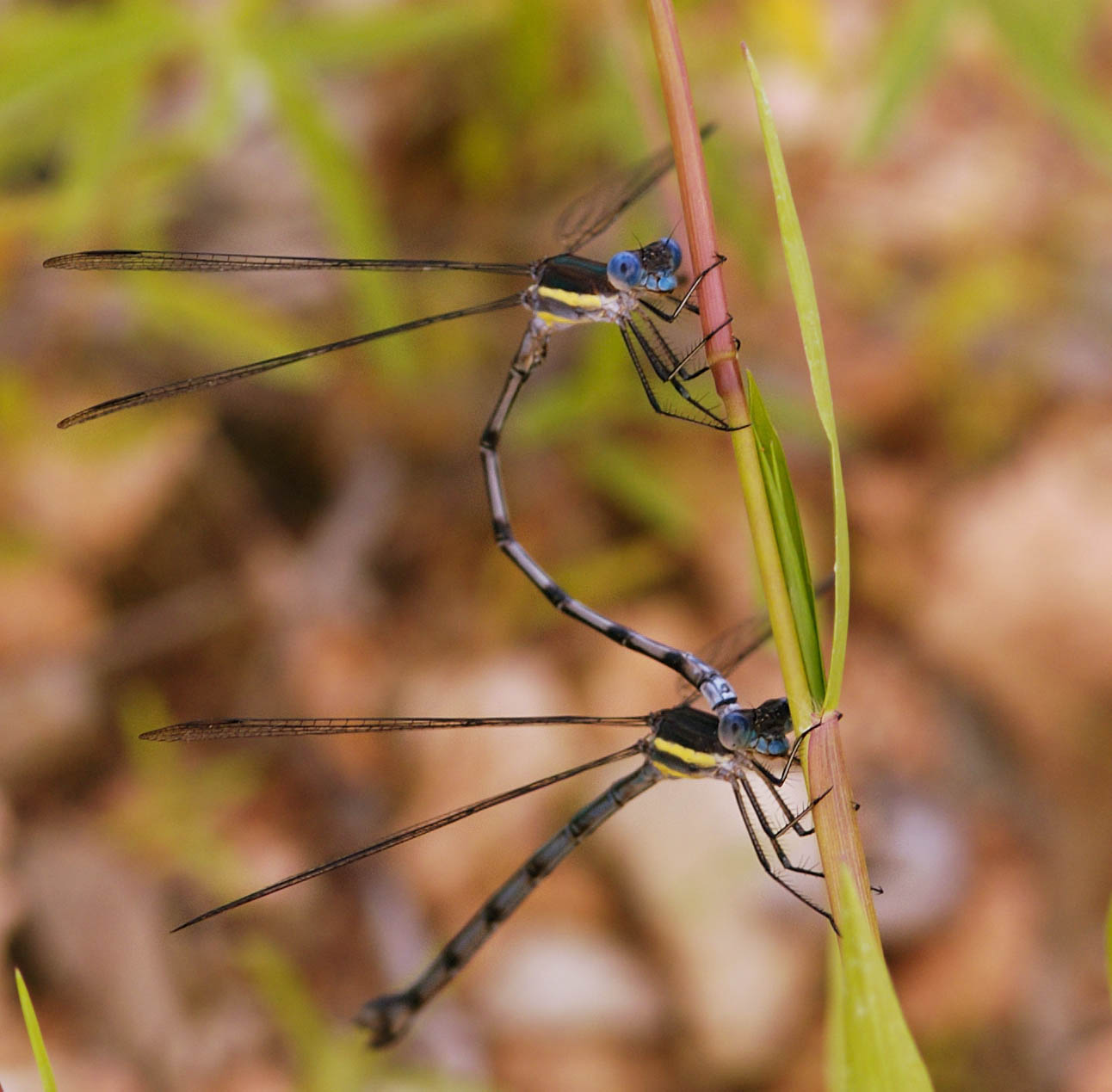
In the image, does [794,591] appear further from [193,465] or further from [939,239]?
[939,239]

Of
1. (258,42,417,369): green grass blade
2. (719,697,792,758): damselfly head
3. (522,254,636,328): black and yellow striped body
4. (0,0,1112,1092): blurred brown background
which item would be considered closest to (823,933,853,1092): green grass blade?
(719,697,792,758): damselfly head

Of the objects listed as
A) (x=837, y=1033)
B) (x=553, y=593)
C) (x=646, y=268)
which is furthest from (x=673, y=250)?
(x=837, y=1033)

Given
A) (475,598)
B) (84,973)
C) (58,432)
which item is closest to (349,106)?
(58,432)

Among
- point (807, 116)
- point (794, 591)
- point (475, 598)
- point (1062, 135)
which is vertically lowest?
point (794, 591)

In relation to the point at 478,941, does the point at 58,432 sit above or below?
above

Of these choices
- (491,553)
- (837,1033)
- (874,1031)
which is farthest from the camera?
(491,553)

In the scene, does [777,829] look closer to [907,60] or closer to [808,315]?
[808,315]

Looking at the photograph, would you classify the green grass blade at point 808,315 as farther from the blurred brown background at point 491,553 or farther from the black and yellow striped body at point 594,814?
the blurred brown background at point 491,553
